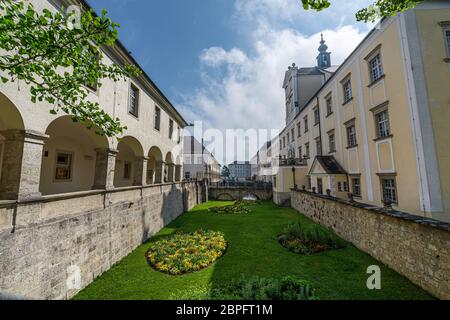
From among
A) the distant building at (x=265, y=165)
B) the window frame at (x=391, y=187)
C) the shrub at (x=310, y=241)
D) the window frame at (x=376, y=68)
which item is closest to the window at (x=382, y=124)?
the window frame at (x=376, y=68)

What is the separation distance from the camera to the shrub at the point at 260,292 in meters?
4.48

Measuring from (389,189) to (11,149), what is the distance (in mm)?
15306

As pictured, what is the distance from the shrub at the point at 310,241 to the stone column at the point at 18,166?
32.5 feet

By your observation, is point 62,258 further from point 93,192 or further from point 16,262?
point 93,192

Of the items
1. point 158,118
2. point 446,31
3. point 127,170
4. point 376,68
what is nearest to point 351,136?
point 376,68

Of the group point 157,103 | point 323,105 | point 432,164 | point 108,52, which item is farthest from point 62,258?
point 323,105

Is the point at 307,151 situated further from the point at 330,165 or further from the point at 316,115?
the point at 330,165

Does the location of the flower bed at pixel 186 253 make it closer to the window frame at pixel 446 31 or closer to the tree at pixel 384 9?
the tree at pixel 384 9

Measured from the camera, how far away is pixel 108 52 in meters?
8.38

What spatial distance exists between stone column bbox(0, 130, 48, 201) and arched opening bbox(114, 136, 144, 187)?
539 cm

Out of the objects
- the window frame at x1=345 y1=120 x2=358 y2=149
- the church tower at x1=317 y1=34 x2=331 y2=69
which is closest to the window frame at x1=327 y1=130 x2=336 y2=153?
the window frame at x1=345 y1=120 x2=358 y2=149

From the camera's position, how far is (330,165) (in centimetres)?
1478

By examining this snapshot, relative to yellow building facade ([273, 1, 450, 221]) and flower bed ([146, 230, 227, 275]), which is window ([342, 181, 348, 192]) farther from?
flower bed ([146, 230, 227, 275])
